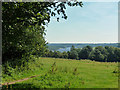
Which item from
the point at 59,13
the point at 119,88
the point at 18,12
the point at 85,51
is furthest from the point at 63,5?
the point at 85,51

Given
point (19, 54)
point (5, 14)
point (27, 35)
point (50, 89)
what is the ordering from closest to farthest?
point (5, 14) < point (50, 89) < point (27, 35) < point (19, 54)

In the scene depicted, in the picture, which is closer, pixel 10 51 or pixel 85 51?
pixel 10 51

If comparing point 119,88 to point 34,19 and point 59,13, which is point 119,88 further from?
point 34,19

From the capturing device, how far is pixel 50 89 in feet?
40.2

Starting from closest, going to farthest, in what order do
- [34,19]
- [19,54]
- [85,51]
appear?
[34,19]
[19,54]
[85,51]

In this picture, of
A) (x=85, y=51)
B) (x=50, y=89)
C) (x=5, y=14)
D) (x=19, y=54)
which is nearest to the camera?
(x=5, y=14)

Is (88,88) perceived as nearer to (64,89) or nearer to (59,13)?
(64,89)

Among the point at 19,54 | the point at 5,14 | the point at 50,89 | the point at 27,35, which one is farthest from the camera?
the point at 19,54

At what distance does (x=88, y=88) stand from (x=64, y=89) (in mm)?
2060

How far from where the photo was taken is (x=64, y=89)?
40.3 ft

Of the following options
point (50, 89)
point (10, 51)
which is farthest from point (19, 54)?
point (50, 89)

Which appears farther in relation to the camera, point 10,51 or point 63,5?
point 10,51

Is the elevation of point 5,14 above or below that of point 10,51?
above

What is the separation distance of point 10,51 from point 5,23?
11515 mm
